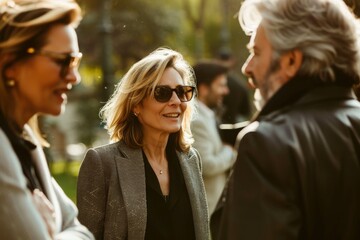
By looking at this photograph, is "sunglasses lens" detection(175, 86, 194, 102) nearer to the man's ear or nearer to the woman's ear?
the man's ear

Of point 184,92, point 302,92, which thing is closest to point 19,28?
point 302,92

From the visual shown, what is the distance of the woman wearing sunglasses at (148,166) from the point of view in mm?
4863

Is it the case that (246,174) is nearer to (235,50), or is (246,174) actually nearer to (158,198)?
(158,198)

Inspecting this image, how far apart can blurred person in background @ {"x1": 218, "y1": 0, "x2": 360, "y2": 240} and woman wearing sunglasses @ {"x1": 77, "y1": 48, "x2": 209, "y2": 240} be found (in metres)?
1.58

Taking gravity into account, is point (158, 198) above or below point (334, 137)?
below

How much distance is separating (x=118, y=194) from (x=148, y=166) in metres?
0.35

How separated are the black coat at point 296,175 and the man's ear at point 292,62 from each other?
4 centimetres

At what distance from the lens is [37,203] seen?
3.21 meters

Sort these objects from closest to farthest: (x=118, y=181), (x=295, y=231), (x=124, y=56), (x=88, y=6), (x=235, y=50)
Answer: (x=295, y=231) → (x=118, y=181) → (x=88, y=6) → (x=124, y=56) → (x=235, y=50)

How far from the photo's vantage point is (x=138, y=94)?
5.34 meters

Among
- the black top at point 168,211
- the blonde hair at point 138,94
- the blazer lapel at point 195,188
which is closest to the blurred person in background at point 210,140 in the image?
the blonde hair at point 138,94

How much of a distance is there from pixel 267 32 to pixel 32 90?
971mm

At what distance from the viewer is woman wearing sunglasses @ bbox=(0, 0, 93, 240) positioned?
126 inches

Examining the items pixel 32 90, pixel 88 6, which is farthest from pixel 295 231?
pixel 88 6
